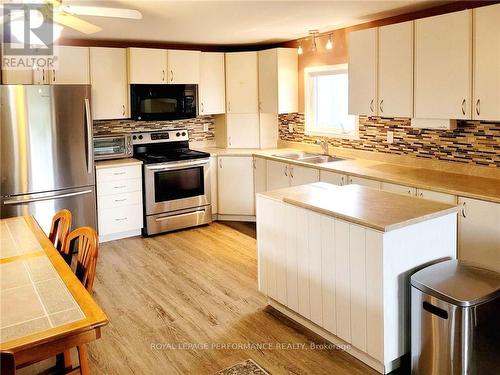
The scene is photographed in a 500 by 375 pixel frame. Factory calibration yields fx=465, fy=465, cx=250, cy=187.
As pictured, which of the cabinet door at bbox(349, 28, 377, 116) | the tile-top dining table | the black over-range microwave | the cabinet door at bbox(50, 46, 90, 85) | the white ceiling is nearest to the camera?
the tile-top dining table

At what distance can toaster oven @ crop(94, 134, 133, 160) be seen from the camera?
5.21 m

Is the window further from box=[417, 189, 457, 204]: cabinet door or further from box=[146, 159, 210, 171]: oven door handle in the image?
box=[417, 189, 457, 204]: cabinet door

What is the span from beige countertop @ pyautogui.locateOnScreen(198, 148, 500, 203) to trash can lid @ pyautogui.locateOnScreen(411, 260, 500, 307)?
31.9 inches

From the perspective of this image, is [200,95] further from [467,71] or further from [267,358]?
[267,358]

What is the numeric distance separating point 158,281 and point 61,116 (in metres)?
1.85

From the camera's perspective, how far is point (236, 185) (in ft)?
18.7

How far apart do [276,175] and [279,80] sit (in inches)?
45.8

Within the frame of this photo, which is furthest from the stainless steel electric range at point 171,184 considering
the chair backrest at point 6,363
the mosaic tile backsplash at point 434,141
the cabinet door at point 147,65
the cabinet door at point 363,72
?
the chair backrest at point 6,363

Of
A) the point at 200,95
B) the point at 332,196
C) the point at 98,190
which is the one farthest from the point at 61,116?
the point at 332,196

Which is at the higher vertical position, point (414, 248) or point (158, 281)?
point (414, 248)

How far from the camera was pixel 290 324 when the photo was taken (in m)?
3.13

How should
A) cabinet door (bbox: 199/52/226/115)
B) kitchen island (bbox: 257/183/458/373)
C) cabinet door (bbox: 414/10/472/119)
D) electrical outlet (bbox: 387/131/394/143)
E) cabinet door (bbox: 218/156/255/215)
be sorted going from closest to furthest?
kitchen island (bbox: 257/183/458/373), cabinet door (bbox: 414/10/472/119), electrical outlet (bbox: 387/131/394/143), cabinet door (bbox: 218/156/255/215), cabinet door (bbox: 199/52/226/115)

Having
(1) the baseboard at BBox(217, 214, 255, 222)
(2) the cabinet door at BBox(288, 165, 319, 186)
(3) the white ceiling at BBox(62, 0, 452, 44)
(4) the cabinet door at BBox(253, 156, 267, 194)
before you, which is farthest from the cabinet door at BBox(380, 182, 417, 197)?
(1) the baseboard at BBox(217, 214, 255, 222)

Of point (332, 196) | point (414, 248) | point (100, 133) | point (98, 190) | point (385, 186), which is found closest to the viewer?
point (414, 248)
